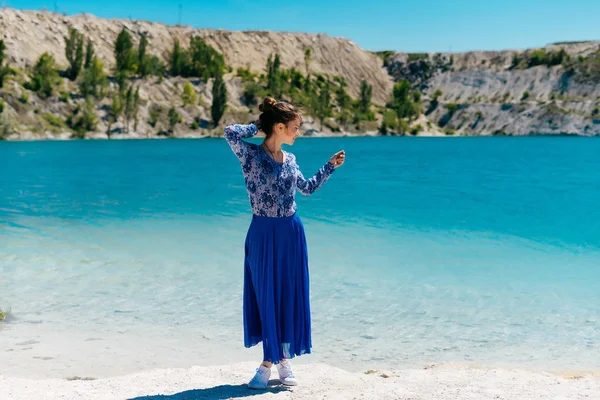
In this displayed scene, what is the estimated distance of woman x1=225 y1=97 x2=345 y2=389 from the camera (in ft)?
20.8

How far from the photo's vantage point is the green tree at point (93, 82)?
363 feet

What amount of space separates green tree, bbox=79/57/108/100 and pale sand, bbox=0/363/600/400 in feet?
356

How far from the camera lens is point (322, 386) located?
6.70m

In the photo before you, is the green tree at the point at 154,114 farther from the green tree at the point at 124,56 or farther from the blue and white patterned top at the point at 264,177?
the blue and white patterned top at the point at 264,177

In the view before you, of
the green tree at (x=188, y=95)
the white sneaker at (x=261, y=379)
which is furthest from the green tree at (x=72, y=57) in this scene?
the white sneaker at (x=261, y=379)

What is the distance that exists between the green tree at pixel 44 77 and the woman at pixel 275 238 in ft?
352

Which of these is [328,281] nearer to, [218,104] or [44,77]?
[44,77]

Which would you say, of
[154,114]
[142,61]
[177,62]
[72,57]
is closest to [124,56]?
[142,61]

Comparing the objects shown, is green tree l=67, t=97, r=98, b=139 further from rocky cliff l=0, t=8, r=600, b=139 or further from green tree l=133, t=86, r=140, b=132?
green tree l=133, t=86, r=140, b=132

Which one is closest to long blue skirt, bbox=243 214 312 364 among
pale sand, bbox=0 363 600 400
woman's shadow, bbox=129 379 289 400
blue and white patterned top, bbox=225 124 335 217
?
blue and white patterned top, bbox=225 124 335 217

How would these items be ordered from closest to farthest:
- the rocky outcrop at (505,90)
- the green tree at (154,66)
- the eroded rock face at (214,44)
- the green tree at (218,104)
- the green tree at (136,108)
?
1. the green tree at (136,108)
2. the eroded rock face at (214,44)
3. the green tree at (218,104)
4. the green tree at (154,66)
5. the rocky outcrop at (505,90)

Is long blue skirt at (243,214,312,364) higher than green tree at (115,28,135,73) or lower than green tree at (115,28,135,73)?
lower

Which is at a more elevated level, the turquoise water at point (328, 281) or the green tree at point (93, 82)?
the green tree at point (93, 82)

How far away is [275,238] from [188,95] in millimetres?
122580
